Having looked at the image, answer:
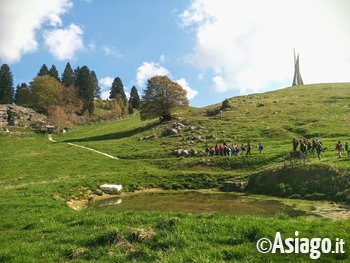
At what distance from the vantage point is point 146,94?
96250 millimetres

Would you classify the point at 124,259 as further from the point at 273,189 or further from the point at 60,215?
the point at 273,189

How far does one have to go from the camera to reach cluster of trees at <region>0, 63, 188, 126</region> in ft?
312

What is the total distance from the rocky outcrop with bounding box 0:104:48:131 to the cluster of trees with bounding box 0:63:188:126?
455 centimetres

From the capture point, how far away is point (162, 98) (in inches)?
3730

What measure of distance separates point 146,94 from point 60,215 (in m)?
73.8

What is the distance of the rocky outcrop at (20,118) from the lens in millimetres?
Answer: 118500

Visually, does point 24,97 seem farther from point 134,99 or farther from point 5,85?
point 134,99

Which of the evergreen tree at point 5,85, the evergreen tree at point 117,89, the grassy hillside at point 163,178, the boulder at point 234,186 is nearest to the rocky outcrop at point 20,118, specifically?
the grassy hillside at point 163,178

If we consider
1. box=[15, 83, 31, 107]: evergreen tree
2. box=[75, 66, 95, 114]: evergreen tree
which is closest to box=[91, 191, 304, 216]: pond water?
box=[75, 66, 95, 114]: evergreen tree

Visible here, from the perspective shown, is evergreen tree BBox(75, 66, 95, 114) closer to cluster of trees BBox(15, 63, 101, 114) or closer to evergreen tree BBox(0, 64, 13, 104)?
cluster of trees BBox(15, 63, 101, 114)

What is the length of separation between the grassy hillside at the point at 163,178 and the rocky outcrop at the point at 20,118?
25.5ft

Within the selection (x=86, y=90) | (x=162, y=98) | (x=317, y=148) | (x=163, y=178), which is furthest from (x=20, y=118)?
(x=317, y=148)

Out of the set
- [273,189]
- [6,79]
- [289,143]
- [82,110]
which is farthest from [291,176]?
[6,79]

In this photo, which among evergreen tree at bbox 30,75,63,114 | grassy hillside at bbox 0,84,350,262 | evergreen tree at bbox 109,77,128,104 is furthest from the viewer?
evergreen tree at bbox 109,77,128,104
